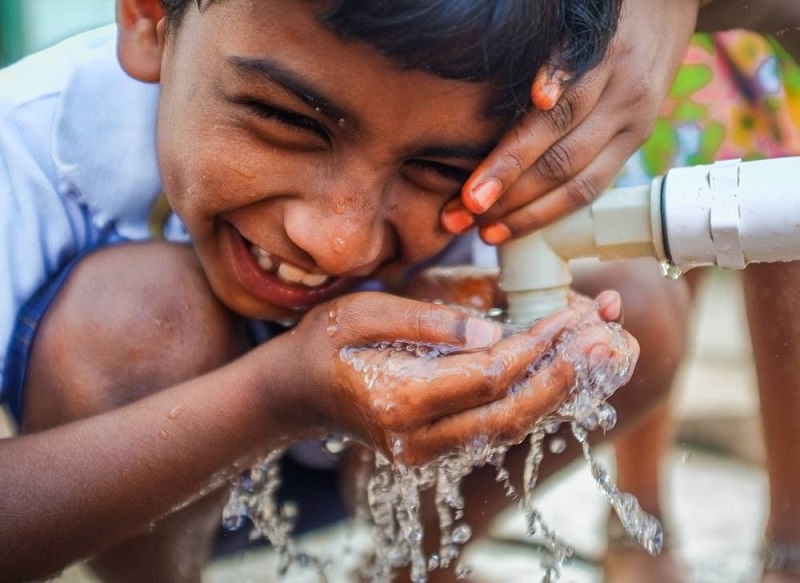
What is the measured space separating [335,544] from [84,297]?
568 millimetres

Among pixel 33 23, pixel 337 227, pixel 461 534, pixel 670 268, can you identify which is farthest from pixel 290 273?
pixel 33 23

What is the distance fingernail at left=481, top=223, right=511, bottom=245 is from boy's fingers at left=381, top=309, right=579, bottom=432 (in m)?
0.17

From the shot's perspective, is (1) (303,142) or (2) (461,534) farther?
(2) (461,534)

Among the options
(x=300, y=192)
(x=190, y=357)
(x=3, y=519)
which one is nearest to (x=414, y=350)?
(x=300, y=192)

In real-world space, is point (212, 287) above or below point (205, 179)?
below

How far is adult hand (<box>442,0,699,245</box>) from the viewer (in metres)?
1.01

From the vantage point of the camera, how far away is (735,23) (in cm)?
138

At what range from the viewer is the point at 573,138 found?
1084 millimetres

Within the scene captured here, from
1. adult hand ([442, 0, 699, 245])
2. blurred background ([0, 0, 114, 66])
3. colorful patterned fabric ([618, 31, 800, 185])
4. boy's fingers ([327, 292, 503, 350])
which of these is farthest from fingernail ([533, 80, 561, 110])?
blurred background ([0, 0, 114, 66])

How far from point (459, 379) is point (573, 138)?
1.01 ft

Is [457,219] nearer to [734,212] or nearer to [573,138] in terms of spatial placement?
[573,138]

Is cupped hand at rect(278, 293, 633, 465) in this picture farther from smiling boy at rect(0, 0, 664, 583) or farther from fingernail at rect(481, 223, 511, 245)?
fingernail at rect(481, 223, 511, 245)

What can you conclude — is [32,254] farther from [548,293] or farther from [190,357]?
[548,293]

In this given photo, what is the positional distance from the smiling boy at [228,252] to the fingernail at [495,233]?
47 millimetres
